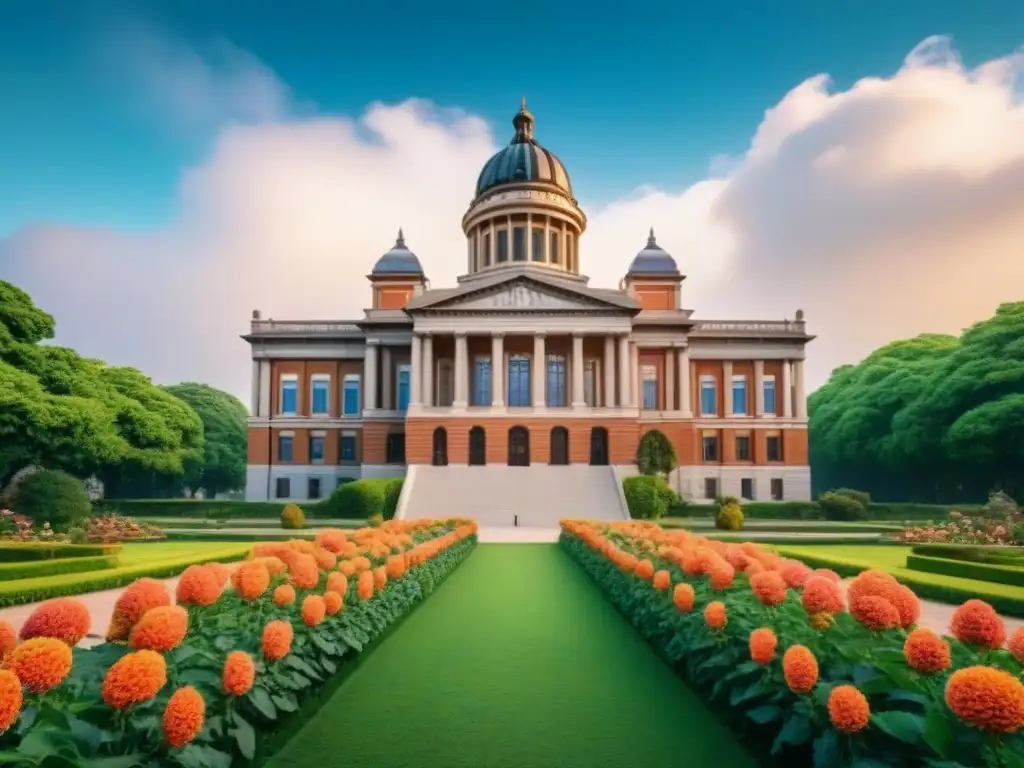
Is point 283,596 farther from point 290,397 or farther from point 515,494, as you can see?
point 290,397

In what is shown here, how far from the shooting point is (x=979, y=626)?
3852 millimetres

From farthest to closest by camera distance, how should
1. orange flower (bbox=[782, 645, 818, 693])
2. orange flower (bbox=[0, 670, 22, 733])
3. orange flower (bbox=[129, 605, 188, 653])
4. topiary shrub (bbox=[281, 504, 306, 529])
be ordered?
topiary shrub (bbox=[281, 504, 306, 529]) < orange flower (bbox=[782, 645, 818, 693]) < orange flower (bbox=[129, 605, 188, 653]) < orange flower (bbox=[0, 670, 22, 733])

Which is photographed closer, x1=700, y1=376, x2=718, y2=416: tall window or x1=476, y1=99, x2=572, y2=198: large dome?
x1=700, y1=376, x2=718, y2=416: tall window

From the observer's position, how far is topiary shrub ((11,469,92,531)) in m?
24.0

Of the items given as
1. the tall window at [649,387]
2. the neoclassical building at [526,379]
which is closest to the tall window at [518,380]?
the neoclassical building at [526,379]

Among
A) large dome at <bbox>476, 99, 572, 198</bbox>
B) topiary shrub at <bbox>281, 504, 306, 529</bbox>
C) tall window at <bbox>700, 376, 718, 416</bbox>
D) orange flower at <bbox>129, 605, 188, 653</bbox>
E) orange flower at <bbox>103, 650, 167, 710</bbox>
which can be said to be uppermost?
large dome at <bbox>476, 99, 572, 198</bbox>

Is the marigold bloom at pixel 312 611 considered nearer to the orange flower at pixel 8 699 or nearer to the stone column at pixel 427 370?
the orange flower at pixel 8 699

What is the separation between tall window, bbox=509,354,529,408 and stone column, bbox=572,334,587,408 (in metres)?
3.96

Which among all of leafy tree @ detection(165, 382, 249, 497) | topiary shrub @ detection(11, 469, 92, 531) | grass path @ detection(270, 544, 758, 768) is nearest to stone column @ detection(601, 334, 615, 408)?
topiary shrub @ detection(11, 469, 92, 531)

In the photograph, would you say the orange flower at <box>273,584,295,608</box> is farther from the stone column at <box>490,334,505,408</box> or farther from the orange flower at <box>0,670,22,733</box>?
the stone column at <box>490,334,505,408</box>

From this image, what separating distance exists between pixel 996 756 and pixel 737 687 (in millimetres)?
2604

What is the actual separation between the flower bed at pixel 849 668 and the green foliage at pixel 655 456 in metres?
31.4

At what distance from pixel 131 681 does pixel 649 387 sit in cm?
4497

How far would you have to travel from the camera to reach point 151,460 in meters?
39.8
